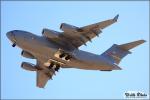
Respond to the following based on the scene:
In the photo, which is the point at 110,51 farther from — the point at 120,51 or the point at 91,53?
the point at 91,53

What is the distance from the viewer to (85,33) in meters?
26.8

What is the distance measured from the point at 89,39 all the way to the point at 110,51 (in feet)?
16.9

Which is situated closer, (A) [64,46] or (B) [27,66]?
(A) [64,46]

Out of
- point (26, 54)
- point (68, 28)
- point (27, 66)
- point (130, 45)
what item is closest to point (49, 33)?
point (68, 28)

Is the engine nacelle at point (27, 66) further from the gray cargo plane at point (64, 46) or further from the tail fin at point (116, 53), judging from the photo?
the tail fin at point (116, 53)

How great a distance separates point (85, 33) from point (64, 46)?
2357mm

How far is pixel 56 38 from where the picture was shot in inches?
1093

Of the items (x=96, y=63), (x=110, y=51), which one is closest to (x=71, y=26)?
(x=96, y=63)

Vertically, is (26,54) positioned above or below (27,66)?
above

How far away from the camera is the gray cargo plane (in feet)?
87.3

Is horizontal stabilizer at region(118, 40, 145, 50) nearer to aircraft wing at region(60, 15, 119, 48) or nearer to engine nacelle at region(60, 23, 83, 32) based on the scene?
aircraft wing at region(60, 15, 119, 48)

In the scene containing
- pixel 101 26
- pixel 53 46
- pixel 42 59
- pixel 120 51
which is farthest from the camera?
pixel 120 51

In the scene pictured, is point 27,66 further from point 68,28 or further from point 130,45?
point 130,45

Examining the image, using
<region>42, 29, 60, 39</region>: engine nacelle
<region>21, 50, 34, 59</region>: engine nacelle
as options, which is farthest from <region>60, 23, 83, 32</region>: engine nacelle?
<region>21, 50, 34, 59</region>: engine nacelle
